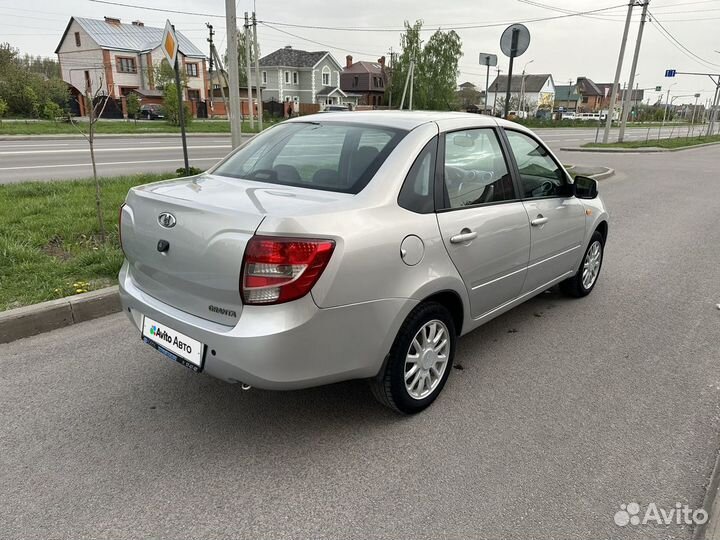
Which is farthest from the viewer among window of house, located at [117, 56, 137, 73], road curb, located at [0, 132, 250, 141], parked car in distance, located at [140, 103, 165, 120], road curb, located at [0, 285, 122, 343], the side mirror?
window of house, located at [117, 56, 137, 73]

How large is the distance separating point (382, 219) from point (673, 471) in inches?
76.7

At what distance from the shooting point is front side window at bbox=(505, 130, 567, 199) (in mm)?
3912

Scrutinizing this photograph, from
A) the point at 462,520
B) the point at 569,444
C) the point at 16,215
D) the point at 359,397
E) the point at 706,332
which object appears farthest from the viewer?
the point at 16,215

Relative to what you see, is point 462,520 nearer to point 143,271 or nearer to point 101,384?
point 143,271

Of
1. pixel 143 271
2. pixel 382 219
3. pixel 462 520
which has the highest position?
pixel 382 219

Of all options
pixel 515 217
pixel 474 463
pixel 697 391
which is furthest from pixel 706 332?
pixel 474 463

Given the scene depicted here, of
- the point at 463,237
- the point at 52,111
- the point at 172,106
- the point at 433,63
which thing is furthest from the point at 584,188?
the point at 433,63

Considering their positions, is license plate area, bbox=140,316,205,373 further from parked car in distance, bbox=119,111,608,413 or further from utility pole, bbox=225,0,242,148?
utility pole, bbox=225,0,242,148

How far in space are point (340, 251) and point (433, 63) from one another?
6366cm

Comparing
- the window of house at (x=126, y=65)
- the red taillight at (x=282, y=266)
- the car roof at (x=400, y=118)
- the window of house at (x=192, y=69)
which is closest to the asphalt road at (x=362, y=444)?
the red taillight at (x=282, y=266)

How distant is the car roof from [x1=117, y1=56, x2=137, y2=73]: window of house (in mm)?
60614

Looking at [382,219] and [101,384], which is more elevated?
[382,219]

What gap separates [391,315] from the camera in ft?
8.92

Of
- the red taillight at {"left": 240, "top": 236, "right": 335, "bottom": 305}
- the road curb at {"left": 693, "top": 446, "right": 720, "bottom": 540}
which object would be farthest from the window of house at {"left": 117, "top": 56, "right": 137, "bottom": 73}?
the road curb at {"left": 693, "top": 446, "right": 720, "bottom": 540}
